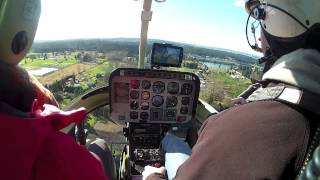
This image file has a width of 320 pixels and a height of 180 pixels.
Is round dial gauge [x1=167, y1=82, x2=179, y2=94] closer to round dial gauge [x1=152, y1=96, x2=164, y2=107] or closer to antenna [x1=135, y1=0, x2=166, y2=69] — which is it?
round dial gauge [x1=152, y1=96, x2=164, y2=107]

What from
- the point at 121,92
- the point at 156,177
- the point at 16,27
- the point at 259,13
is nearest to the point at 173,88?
the point at 121,92

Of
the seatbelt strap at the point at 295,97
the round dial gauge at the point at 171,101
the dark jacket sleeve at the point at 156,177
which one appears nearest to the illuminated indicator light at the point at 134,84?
the round dial gauge at the point at 171,101

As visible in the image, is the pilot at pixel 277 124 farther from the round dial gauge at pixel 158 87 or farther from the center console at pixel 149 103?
the round dial gauge at pixel 158 87

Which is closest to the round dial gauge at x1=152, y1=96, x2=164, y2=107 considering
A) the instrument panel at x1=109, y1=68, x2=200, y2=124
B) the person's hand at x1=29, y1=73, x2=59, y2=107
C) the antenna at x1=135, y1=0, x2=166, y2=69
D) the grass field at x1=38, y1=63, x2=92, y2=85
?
the instrument panel at x1=109, y1=68, x2=200, y2=124

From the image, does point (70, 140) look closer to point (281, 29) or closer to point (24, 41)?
point (24, 41)

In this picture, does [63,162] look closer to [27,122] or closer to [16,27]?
[27,122]

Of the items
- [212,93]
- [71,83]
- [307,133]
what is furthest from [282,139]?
[212,93]

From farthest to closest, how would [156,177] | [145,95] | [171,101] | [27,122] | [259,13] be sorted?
[171,101], [145,95], [156,177], [259,13], [27,122]
